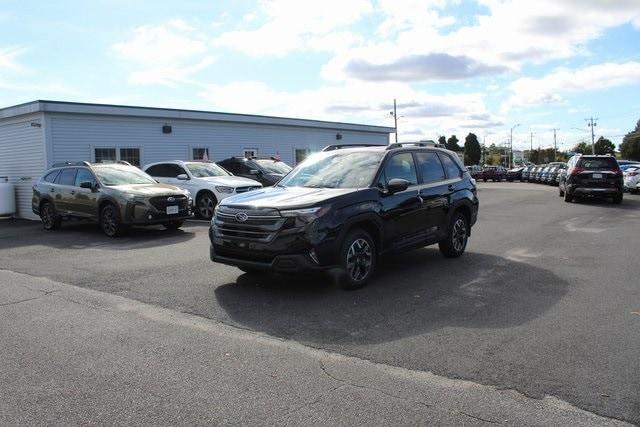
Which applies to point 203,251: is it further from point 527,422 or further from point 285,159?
point 285,159

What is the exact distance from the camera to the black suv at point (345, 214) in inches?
250

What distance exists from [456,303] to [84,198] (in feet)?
32.7

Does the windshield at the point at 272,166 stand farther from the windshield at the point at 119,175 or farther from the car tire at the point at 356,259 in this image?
the car tire at the point at 356,259

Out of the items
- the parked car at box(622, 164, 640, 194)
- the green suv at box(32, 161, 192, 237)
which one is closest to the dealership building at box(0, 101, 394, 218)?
the green suv at box(32, 161, 192, 237)

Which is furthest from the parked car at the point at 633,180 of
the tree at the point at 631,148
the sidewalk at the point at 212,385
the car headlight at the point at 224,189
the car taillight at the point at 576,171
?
the tree at the point at 631,148

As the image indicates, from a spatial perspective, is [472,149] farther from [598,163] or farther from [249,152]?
[598,163]

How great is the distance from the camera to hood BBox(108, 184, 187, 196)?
40.1 feet

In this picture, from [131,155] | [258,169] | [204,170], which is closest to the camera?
[204,170]

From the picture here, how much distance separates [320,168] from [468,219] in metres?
2.92

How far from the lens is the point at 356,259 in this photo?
673 cm

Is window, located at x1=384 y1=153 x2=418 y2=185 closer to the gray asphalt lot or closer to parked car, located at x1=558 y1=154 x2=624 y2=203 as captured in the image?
the gray asphalt lot

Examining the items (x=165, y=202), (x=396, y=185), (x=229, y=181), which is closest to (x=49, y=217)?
(x=165, y=202)

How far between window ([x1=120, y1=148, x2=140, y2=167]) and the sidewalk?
1575cm

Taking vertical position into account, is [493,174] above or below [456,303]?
above
